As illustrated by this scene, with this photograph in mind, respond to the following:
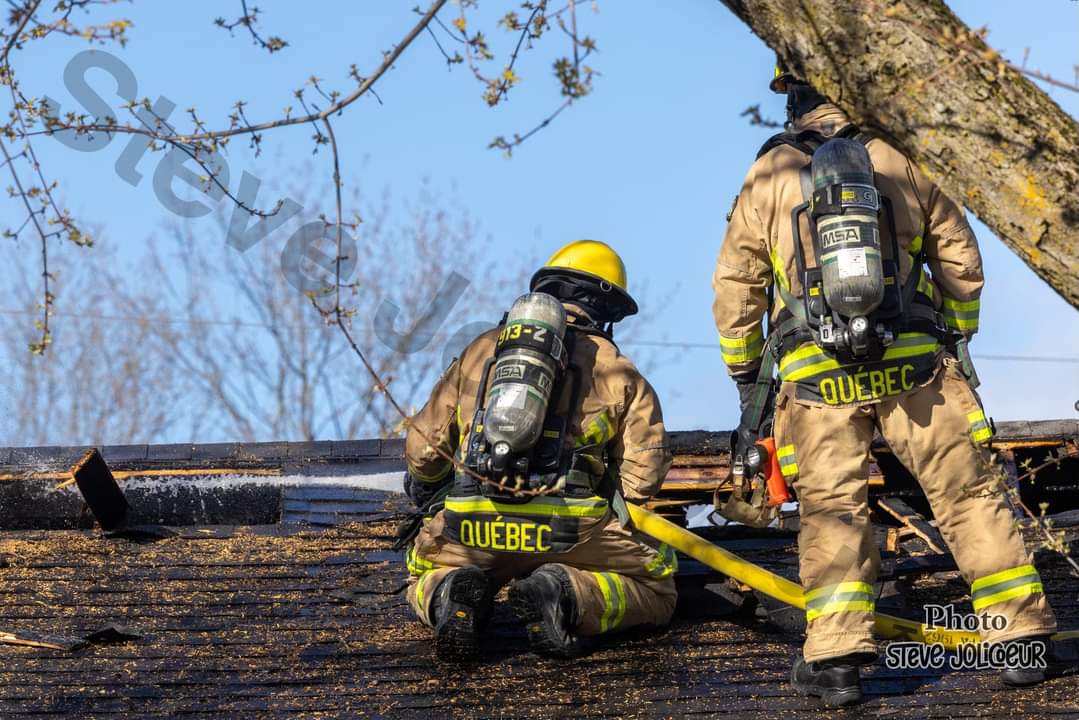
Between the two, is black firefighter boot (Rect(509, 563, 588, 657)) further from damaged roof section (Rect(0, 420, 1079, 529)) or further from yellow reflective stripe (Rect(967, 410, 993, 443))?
→ damaged roof section (Rect(0, 420, 1079, 529))

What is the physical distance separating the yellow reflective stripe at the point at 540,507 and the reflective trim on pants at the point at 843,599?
100 cm

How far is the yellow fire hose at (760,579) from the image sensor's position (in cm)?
548

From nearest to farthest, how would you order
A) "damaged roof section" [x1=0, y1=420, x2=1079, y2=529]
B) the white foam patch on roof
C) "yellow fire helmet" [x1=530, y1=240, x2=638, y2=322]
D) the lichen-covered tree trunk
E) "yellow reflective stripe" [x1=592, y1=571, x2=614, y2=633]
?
the lichen-covered tree trunk
"yellow reflective stripe" [x1=592, y1=571, x2=614, y2=633]
"yellow fire helmet" [x1=530, y1=240, x2=638, y2=322]
"damaged roof section" [x1=0, y1=420, x2=1079, y2=529]
the white foam patch on roof

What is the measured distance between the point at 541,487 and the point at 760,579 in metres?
1.05

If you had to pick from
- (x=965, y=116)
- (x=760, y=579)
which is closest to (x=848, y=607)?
(x=760, y=579)

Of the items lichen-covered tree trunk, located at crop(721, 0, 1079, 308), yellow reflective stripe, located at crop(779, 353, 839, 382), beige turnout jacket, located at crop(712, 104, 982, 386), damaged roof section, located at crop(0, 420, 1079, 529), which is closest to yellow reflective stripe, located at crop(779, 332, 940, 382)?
yellow reflective stripe, located at crop(779, 353, 839, 382)

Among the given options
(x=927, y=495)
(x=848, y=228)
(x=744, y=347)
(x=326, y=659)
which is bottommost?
(x=326, y=659)

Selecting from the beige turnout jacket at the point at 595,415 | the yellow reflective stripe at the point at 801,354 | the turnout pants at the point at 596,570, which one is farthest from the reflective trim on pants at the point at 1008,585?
the beige turnout jacket at the point at 595,415

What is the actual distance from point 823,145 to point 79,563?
3.85 meters

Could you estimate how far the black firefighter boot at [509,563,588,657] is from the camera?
18.1 feet

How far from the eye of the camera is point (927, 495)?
5258mm

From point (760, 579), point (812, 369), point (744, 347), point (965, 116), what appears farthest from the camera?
point (760, 579)

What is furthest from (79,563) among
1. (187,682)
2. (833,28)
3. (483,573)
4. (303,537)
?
(833,28)

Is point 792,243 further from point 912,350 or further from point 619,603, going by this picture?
point 619,603
